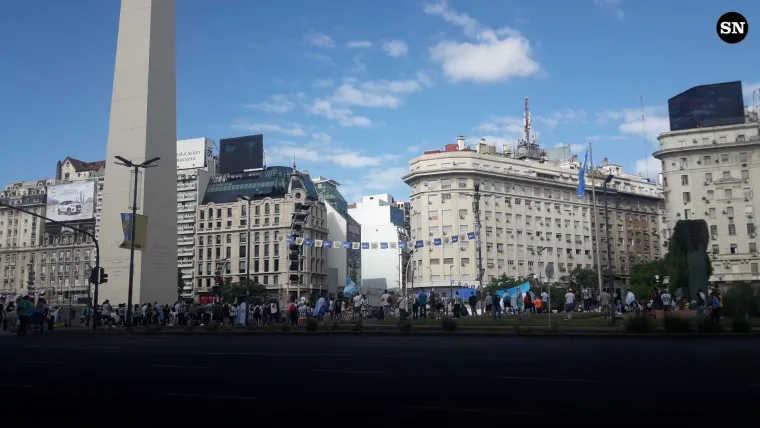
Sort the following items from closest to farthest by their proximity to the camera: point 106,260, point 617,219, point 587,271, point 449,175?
1. point 106,260
2. point 587,271
3. point 449,175
4. point 617,219

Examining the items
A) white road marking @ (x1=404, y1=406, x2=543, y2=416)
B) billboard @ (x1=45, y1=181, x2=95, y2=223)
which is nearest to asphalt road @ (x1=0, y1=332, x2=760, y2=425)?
white road marking @ (x1=404, y1=406, x2=543, y2=416)

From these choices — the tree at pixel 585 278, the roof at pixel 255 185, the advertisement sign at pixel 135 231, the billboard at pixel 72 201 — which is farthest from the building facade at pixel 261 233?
the advertisement sign at pixel 135 231

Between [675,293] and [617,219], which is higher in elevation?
[617,219]

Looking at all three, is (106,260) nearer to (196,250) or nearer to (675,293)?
(675,293)

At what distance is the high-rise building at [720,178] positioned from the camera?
81.8 metres

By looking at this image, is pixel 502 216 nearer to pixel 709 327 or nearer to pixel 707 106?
pixel 707 106

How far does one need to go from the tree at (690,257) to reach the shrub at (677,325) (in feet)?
52.6

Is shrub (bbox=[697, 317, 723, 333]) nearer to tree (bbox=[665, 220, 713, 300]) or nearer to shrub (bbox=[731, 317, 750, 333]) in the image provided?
shrub (bbox=[731, 317, 750, 333])

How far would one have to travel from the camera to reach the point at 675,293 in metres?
41.8

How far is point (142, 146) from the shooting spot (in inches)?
1526

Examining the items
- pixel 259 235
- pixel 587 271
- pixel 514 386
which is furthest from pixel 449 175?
pixel 514 386

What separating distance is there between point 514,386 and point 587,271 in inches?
3310

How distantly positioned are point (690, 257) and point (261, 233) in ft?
244

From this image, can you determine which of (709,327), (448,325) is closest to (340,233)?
(448,325)
